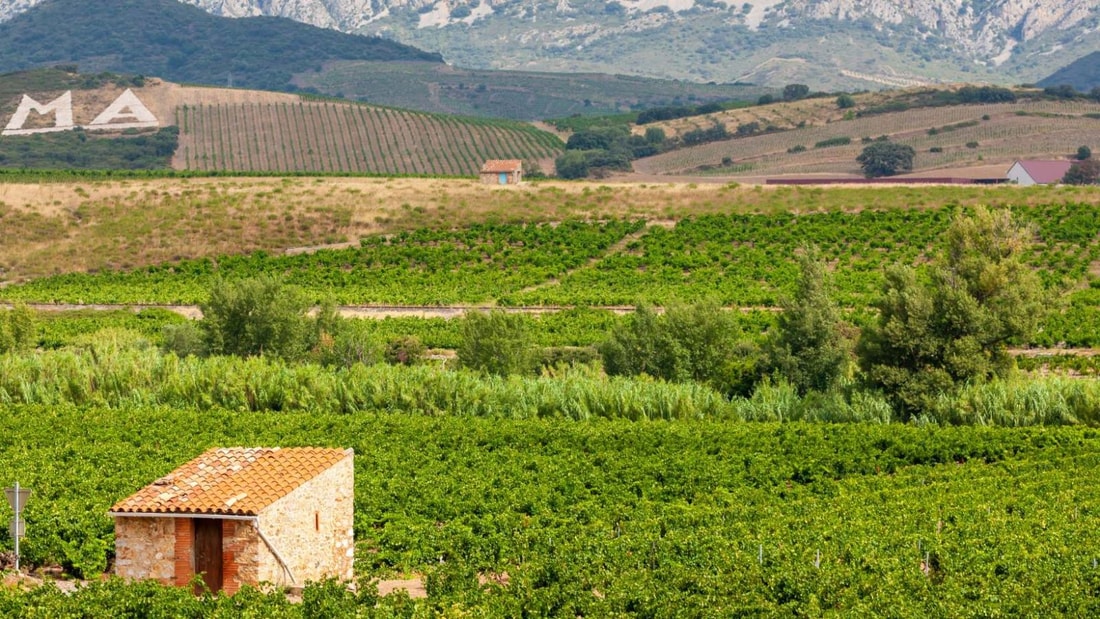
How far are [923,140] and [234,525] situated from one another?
448 feet

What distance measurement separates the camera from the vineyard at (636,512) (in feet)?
84.9

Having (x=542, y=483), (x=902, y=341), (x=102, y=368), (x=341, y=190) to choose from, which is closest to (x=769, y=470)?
(x=542, y=483)

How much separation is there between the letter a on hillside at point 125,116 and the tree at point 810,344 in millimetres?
144241

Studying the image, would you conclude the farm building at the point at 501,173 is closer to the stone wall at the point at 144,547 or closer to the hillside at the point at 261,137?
the hillside at the point at 261,137

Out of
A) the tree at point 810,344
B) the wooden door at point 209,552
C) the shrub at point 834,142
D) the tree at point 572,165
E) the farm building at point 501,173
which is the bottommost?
the tree at point 572,165

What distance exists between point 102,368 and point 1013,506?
1187 inches

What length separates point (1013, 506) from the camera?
1340 inches

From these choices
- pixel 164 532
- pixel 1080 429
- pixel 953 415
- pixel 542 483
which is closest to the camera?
pixel 164 532

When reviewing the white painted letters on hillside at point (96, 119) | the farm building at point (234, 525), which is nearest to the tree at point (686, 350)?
the farm building at point (234, 525)

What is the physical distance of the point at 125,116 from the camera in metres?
190

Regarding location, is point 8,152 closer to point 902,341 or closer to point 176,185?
point 176,185

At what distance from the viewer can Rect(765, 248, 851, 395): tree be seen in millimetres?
52750

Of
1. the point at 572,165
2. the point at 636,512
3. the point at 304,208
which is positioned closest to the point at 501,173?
the point at 304,208

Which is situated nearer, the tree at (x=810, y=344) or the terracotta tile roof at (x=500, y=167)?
the tree at (x=810, y=344)
